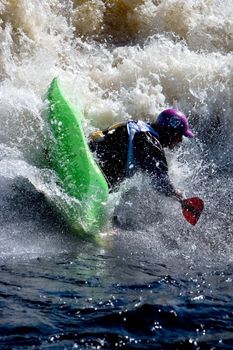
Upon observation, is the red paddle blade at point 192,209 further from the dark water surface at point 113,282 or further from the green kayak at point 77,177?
the green kayak at point 77,177

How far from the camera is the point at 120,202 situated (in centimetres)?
566

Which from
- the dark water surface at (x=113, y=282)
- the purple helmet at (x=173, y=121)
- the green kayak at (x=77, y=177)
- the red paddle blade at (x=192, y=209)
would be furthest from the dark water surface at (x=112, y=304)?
the purple helmet at (x=173, y=121)

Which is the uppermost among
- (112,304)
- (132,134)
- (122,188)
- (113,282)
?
(132,134)

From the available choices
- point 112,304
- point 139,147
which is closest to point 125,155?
point 139,147

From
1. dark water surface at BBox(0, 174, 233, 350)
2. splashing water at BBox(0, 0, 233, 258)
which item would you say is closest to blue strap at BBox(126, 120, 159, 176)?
dark water surface at BBox(0, 174, 233, 350)

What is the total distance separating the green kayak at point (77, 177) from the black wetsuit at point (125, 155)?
0.15 meters

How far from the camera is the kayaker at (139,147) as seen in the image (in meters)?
5.32

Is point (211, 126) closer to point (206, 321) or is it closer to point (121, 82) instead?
point (121, 82)

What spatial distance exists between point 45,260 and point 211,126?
158 inches

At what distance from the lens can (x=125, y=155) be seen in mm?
5359

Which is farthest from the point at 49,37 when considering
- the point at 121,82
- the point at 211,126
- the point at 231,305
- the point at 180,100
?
the point at 231,305

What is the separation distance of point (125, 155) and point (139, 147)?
0.47 ft

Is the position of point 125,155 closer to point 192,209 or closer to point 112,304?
point 192,209

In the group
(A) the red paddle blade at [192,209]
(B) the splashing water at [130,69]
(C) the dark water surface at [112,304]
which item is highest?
(B) the splashing water at [130,69]
